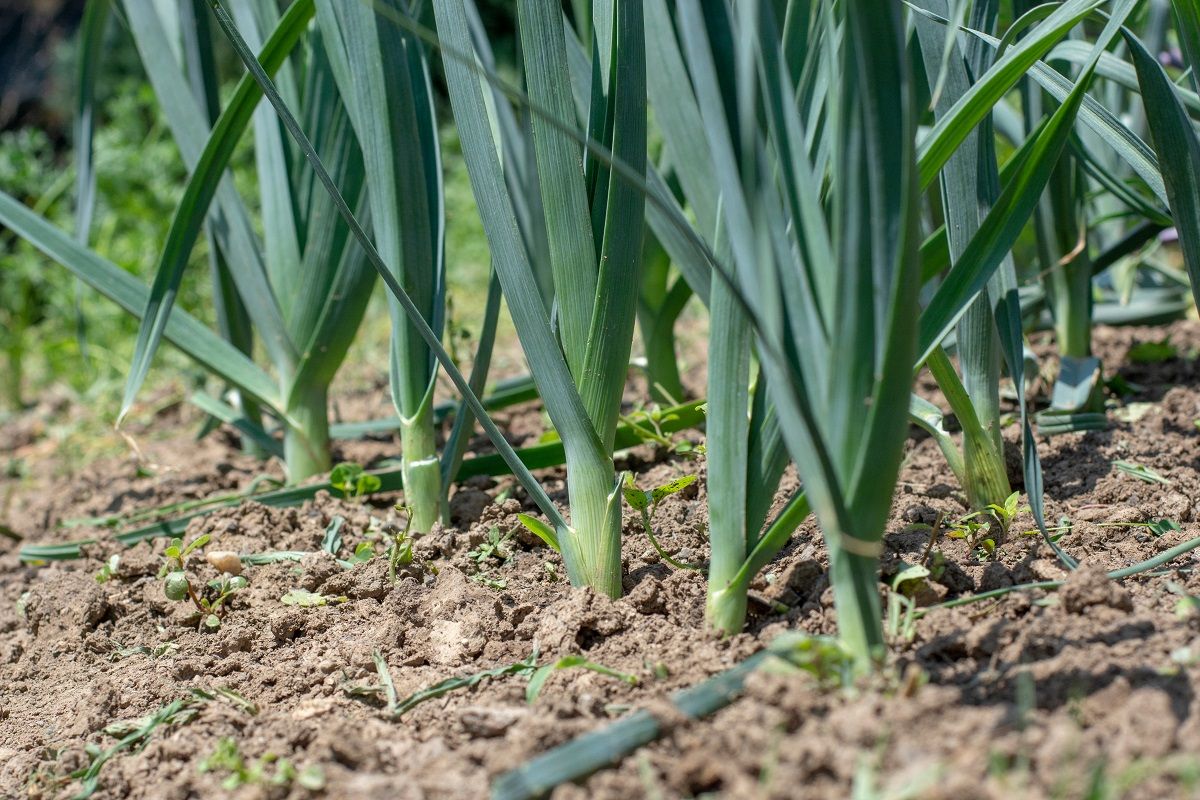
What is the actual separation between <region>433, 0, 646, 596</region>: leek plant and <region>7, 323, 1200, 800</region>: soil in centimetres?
11

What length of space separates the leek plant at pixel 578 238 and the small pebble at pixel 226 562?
47 centimetres

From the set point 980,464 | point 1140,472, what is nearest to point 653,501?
point 980,464

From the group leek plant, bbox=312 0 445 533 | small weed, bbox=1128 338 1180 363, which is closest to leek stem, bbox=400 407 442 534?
leek plant, bbox=312 0 445 533

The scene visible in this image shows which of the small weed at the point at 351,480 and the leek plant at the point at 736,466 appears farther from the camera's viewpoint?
the small weed at the point at 351,480

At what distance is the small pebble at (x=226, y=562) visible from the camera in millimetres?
1329

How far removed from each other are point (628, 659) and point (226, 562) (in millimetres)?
624

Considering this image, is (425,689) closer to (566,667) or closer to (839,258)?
(566,667)

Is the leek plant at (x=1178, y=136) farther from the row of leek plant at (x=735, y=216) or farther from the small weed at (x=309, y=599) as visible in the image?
the small weed at (x=309, y=599)

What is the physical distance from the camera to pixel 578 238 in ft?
3.43

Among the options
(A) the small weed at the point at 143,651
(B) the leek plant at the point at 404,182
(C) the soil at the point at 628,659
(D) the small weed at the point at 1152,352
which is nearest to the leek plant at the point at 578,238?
(C) the soil at the point at 628,659

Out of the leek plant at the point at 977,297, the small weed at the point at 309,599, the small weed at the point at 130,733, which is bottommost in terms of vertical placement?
the small weed at the point at 130,733

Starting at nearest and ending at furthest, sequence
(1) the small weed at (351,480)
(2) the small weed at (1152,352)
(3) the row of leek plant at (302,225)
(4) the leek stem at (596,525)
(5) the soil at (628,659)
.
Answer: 1. (5) the soil at (628,659)
2. (4) the leek stem at (596,525)
3. (3) the row of leek plant at (302,225)
4. (1) the small weed at (351,480)
5. (2) the small weed at (1152,352)

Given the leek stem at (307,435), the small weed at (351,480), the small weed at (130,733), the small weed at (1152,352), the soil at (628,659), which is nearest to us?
the soil at (628,659)

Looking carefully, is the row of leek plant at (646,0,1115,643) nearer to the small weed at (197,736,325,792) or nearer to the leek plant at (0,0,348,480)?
the small weed at (197,736,325,792)
